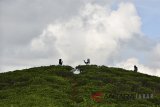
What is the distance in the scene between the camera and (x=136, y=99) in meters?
63.3

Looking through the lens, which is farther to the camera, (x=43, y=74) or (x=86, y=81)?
(x=43, y=74)

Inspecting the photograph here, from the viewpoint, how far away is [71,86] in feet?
242

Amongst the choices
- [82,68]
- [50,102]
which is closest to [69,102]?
[50,102]

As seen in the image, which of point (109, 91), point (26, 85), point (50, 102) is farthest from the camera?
point (26, 85)

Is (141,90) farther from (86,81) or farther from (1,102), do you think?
(1,102)

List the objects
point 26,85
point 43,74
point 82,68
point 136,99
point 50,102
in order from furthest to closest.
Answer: point 82,68 < point 43,74 < point 26,85 < point 136,99 < point 50,102

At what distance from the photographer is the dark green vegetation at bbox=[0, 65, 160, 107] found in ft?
193

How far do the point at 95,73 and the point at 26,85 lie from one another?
1712cm

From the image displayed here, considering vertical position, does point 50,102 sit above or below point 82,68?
below

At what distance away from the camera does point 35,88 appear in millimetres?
69688

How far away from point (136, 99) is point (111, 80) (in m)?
16.7

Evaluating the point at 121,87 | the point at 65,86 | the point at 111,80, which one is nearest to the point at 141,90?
the point at 121,87

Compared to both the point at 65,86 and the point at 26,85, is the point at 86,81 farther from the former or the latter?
the point at 26,85

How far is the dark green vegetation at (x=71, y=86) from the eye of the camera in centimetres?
5890
